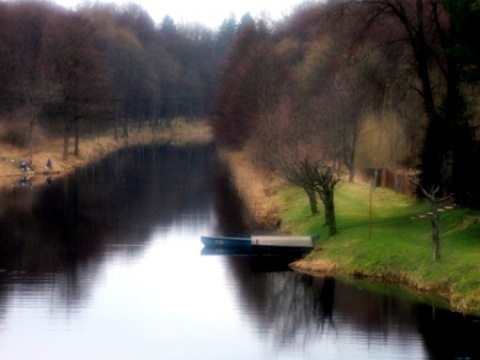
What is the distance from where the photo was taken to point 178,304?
25781mm

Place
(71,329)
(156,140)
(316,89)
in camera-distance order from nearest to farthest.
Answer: (71,329) < (316,89) < (156,140)

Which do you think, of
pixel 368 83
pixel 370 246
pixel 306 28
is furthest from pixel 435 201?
pixel 306 28

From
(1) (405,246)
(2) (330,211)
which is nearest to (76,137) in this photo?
(2) (330,211)

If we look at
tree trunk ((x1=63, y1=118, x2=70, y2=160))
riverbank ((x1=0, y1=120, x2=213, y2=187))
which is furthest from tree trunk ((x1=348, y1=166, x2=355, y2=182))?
tree trunk ((x1=63, y1=118, x2=70, y2=160))

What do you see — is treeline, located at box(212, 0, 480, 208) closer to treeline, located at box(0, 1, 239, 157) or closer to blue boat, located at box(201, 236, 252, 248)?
blue boat, located at box(201, 236, 252, 248)

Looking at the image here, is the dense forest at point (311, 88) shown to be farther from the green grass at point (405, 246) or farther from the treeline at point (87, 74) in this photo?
the green grass at point (405, 246)

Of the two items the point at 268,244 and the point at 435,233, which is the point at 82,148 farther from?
the point at 435,233

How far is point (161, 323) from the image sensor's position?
2359cm

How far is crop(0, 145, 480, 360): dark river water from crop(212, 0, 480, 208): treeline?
4249mm

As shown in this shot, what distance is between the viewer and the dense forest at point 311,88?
32375 mm

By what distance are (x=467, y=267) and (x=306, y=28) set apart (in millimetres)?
46897

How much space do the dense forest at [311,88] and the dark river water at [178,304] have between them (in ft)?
15.6

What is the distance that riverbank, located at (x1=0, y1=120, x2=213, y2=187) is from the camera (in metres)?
63.0

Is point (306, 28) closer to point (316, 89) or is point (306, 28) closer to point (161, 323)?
point (316, 89)
